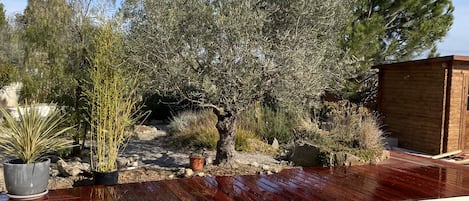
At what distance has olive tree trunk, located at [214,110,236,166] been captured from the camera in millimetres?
6055

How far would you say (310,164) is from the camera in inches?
281

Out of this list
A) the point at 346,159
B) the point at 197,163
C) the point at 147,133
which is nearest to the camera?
the point at 197,163

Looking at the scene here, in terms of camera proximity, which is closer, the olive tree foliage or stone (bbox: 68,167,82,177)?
the olive tree foliage

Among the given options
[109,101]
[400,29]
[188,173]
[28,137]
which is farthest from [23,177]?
[400,29]

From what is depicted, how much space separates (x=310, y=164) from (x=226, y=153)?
1680 mm

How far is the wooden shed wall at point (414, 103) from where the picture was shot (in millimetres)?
8961

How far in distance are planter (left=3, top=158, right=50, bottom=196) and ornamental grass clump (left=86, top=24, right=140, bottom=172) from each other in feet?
3.15

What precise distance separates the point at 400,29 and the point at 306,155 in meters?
7.10

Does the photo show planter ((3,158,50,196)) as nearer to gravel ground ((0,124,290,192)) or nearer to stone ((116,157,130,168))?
gravel ground ((0,124,290,192))

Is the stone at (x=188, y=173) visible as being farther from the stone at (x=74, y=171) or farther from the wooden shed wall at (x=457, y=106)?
the wooden shed wall at (x=457, y=106)

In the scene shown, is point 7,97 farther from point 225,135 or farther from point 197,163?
point 225,135

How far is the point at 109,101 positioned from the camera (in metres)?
5.07

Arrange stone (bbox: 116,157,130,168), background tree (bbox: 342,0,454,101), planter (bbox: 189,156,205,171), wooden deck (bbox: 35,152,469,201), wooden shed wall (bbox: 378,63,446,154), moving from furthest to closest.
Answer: background tree (bbox: 342,0,454,101) → wooden shed wall (bbox: 378,63,446,154) → stone (bbox: 116,157,130,168) → planter (bbox: 189,156,205,171) → wooden deck (bbox: 35,152,469,201)

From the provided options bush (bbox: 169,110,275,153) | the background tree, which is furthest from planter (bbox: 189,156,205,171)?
the background tree
